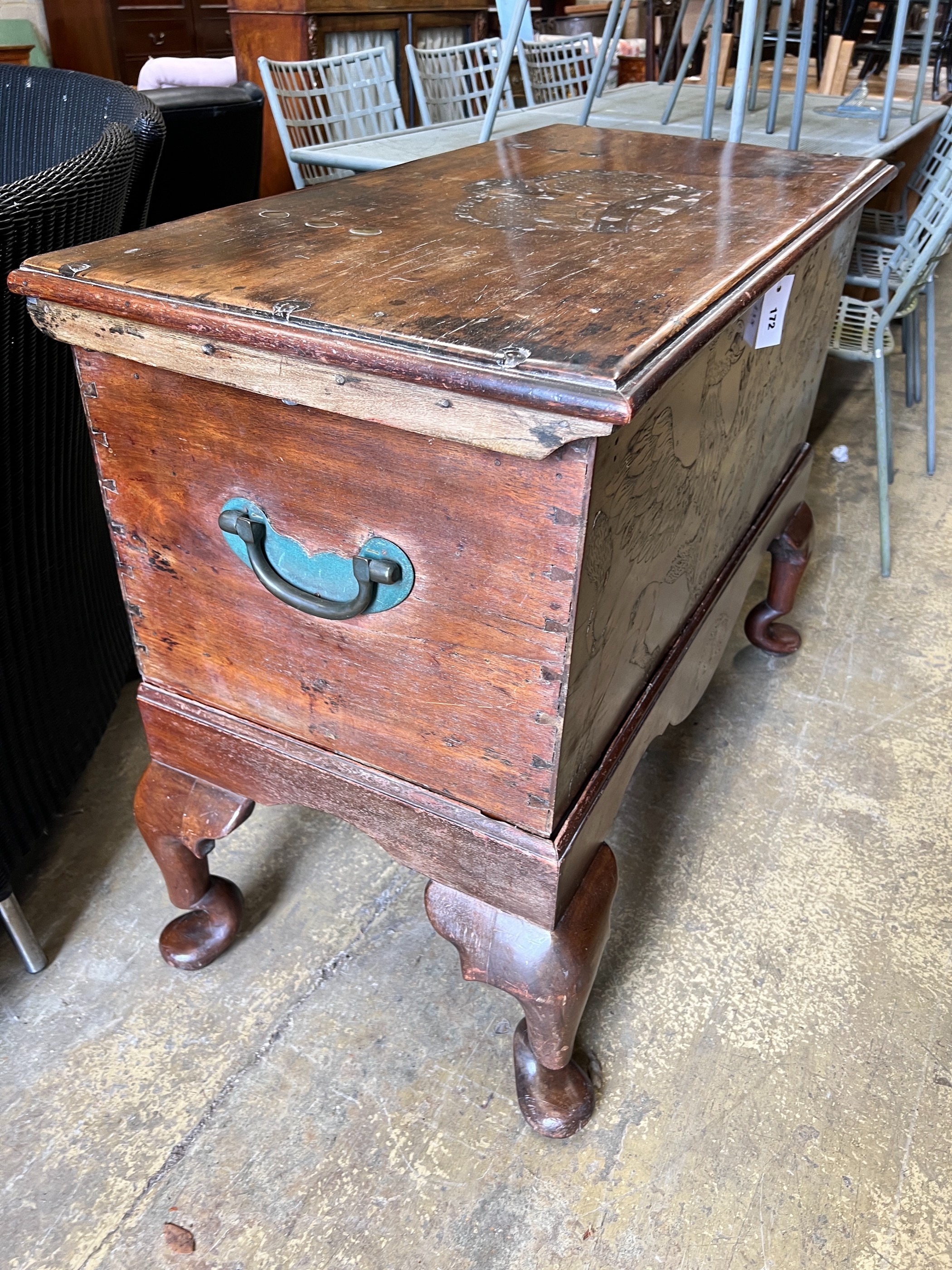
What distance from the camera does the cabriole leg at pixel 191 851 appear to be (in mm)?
910

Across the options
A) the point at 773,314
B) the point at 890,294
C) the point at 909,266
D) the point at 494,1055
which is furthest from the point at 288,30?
the point at 494,1055

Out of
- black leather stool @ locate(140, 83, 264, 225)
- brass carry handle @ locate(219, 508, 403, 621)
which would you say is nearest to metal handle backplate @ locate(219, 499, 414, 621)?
brass carry handle @ locate(219, 508, 403, 621)

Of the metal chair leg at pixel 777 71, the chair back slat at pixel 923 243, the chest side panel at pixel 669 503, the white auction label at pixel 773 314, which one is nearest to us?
the chest side panel at pixel 669 503

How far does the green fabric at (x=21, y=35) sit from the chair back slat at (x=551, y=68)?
264 centimetres

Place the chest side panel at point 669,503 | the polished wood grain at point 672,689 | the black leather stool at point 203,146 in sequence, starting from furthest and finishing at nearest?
the black leather stool at point 203,146 < the polished wood grain at point 672,689 < the chest side panel at point 669,503

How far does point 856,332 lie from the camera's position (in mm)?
1976

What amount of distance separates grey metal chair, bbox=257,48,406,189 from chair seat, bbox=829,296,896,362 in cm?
120

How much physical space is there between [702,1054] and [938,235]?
1.56 m

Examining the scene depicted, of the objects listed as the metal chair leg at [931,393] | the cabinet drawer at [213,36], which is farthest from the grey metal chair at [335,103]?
the cabinet drawer at [213,36]

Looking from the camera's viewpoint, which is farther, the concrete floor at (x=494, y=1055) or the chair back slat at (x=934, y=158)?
the chair back slat at (x=934, y=158)

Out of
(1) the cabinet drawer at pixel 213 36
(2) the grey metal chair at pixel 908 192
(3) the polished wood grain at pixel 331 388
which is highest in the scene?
(1) the cabinet drawer at pixel 213 36

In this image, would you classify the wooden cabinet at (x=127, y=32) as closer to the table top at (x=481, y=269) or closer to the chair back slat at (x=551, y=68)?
the chair back slat at (x=551, y=68)

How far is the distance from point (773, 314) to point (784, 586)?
2.45 feet

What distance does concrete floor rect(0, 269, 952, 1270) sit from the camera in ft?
2.72
